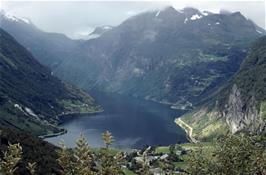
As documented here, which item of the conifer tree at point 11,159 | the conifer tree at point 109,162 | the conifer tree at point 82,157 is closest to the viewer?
the conifer tree at point 11,159

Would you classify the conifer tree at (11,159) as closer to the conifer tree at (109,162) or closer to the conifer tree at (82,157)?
the conifer tree at (82,157)

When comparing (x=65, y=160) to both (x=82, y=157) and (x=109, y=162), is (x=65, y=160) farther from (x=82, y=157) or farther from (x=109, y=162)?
(x=109, y=162)

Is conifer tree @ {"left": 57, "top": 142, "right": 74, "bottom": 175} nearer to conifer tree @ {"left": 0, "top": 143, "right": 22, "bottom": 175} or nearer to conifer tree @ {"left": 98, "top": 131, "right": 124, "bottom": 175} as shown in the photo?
conifer tree @ {"left": 98, "top": 131, "right": 124, "bottom": 175}

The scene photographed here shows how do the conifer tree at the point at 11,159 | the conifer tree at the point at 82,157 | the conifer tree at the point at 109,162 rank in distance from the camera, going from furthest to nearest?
1. the conifer tree at the point at 109,162
2. the conifer tree at the point at 82,157
3. the conifer tree at the point at 11,159

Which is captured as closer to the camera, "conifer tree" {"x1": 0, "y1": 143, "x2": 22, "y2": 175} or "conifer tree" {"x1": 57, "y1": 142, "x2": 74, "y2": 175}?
"conifer tree" {"x1": 0, "y1": 143, "x2": 22, "y2": 175}

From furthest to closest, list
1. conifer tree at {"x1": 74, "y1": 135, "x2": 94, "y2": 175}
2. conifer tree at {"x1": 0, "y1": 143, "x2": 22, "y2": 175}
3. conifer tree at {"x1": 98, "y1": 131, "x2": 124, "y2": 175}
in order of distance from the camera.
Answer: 1. conifer tree at {"x1": 98, "y1": 131, "x2": 124, "y2": 175}
2. conifer tree at {"x1": 74, "y1": 135, "x2": 94, "y2": 175}
3. conifer tree at {"x1": 0, "y1": 143, "x2": 22, "y2": 175}

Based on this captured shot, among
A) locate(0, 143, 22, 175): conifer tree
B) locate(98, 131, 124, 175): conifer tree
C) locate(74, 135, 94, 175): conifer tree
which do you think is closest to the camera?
locate(0, 143, 22, 175): conifer tree

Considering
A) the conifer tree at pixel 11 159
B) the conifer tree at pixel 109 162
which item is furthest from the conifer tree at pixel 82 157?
the conifer tree at pixel 11 159

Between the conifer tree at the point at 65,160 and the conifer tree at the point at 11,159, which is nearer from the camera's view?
the conifer tree at the point at 11,159

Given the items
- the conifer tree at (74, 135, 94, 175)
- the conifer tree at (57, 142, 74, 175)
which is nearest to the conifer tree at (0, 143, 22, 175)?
the conifer tree at (57, 142, 74, 175)

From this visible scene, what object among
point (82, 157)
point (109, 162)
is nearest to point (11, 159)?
point (82, 157)

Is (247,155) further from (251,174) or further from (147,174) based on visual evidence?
(147,174)
